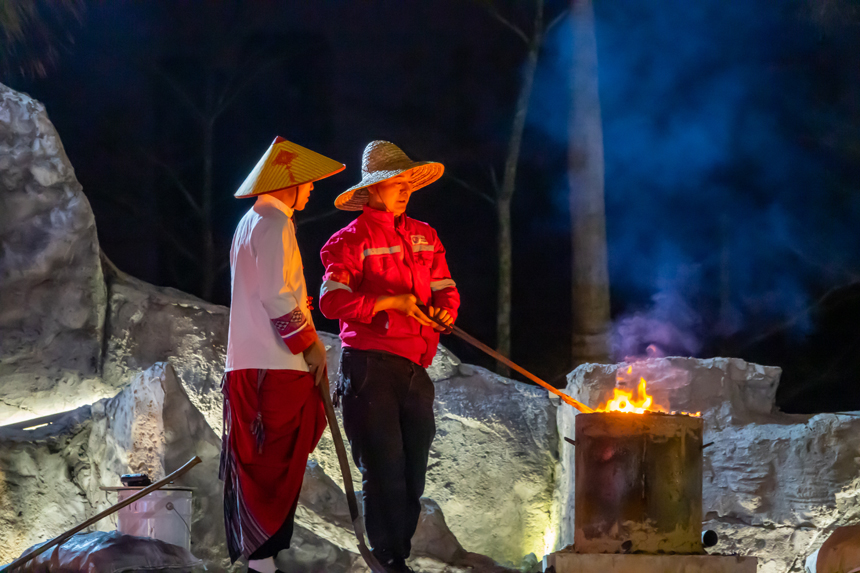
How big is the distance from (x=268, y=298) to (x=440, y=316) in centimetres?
88

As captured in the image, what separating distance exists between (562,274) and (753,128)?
10.4 ft

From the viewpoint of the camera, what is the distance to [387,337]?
354 centimetres

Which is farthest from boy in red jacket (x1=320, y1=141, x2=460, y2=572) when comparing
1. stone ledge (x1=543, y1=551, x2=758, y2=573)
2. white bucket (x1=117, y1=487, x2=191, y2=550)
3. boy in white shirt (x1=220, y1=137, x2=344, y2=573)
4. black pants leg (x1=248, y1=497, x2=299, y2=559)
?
white bucket (x1=117, y1=487, x2=191, y2=550)

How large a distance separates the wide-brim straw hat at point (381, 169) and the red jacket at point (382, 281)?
0.55ft

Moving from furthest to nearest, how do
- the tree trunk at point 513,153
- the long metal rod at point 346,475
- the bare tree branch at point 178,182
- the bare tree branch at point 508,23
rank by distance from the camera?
1. the bare tree branch at point 178,182
2. the bare tree branch at point 508,23
3. the tree trunk at point 513,153
4. the long metal rod at point 346,475

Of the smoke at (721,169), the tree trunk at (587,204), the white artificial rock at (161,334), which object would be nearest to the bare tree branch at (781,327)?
the smoke at (721,169)

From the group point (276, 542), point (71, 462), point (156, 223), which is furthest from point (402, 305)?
point (156, 223)

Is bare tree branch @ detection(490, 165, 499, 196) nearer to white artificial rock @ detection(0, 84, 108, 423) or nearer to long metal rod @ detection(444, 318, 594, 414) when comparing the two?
white artificial rock @ detection(0, 84, 108, 423)

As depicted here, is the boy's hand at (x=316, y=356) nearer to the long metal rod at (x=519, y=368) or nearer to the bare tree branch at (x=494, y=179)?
the long metal rod at (x=519, y=368)

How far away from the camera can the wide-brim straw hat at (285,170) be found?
329 cm

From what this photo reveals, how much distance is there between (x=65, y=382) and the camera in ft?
21.1

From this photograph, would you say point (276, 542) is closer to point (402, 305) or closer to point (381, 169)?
point (402, 305)

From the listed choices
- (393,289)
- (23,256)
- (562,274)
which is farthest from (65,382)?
(562,274)

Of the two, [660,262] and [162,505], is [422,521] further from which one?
[660,262]
